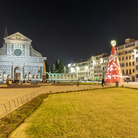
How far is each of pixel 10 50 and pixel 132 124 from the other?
80301 millimetres

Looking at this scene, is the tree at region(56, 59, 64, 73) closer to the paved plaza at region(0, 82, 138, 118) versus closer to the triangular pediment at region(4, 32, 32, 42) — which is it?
the triangular pediment at region(4, 32, 32, 42)

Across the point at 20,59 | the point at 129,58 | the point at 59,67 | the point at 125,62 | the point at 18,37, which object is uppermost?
the point at 18,37

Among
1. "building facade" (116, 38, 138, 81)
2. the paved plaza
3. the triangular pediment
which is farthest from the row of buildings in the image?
the paved plaza

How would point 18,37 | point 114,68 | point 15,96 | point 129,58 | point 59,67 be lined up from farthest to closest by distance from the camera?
point 59,67 → point 18,37 → point 129,58 → point 114,68 → point 15,96

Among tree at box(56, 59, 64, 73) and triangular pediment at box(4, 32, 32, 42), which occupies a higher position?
triangular pediment at box(4, 32, 32, 42)

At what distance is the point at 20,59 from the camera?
82.7 m

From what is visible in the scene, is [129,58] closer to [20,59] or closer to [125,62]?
[125,62]

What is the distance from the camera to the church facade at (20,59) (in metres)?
80.8

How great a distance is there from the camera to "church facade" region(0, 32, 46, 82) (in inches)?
3182

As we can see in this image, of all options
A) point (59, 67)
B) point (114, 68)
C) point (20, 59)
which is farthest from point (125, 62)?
point (20, 59)

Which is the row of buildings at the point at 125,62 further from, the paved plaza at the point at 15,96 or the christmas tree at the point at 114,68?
the paved plaza at the point at 15,96

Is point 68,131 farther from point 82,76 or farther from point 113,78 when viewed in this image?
point 82,76

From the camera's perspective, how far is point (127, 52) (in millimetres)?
80062

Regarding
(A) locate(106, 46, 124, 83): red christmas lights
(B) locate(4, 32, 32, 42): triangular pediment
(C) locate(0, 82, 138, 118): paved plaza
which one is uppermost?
(B) locate(4, 32, 32, 42): triangular pediment
